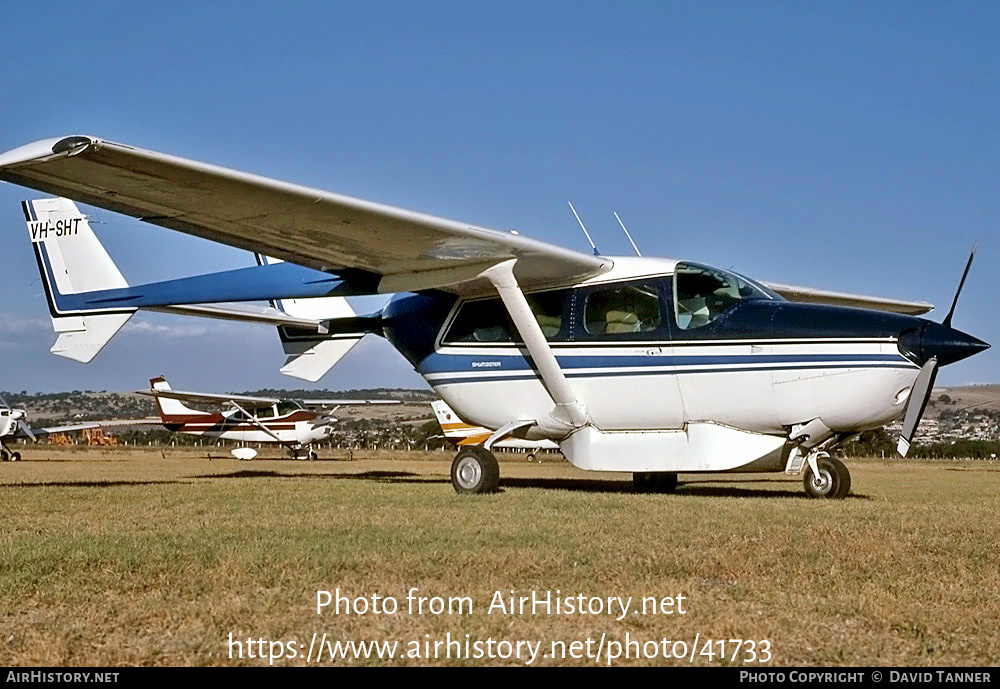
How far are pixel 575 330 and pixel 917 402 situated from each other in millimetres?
3612

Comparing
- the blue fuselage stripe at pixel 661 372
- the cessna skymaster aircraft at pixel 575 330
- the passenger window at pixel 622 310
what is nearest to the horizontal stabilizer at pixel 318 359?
the cessna skymaster aircraft at pixel 575 330

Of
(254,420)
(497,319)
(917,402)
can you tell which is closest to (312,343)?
(497,319)

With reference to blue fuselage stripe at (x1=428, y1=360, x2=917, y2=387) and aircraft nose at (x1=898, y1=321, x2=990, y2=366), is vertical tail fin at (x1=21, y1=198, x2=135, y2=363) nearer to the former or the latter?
blue fuselage stripe at (x1=428, y1=360, x2=917, y2=387)

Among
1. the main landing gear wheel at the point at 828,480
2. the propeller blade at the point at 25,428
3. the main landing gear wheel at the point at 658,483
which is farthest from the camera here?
the propeller blade at the point at 25,428

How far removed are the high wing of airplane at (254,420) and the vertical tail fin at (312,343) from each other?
28668 mm

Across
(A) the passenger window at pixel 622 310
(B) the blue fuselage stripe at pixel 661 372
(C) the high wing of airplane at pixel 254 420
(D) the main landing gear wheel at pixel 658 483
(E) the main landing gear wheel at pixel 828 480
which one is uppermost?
(A) the passenger window at pixel 622 310

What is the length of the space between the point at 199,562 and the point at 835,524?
14.2ft

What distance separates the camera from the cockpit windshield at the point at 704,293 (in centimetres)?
996

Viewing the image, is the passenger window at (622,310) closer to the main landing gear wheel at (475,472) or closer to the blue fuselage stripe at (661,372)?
the blue fuselage stripe at (661,372)

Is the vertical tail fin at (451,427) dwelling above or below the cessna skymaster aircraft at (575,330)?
below

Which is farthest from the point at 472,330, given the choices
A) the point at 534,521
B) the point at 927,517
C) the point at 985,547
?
the point at 985,547

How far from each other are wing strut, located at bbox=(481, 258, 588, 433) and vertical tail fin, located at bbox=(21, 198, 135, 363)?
545 centimetres

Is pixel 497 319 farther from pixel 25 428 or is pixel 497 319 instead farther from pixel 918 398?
pixel 25 428
